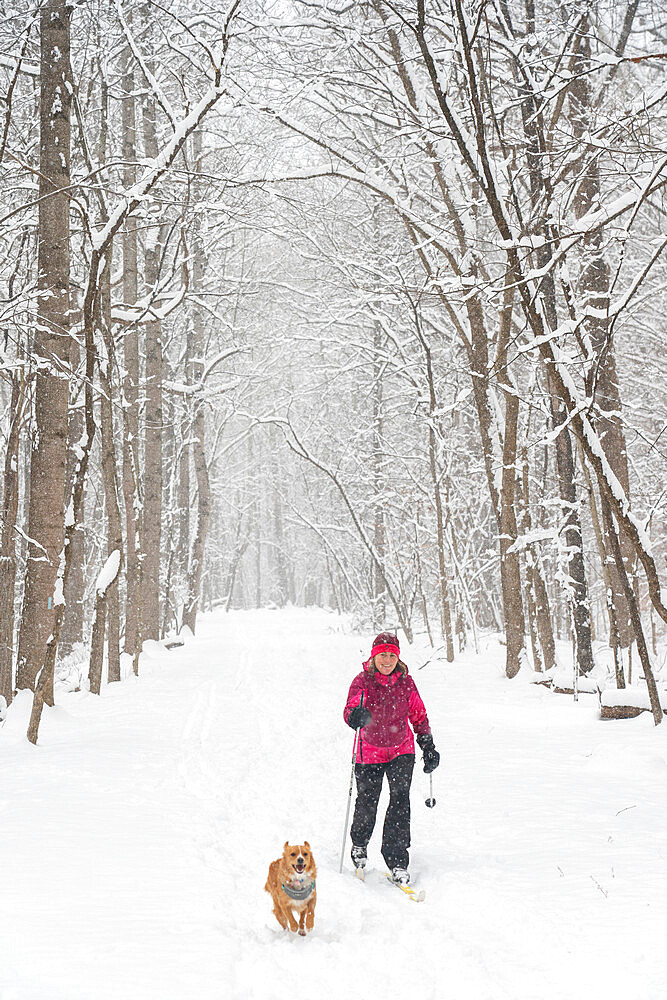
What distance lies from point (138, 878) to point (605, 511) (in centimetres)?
509

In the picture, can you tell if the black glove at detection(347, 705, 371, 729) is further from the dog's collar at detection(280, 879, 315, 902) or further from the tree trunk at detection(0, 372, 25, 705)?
the tree trunk at detection(0, 372, 25, 705)

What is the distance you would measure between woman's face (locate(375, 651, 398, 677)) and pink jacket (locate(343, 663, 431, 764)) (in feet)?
0.21

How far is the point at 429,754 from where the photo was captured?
5.04 meters

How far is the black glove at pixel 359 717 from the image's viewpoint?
4.95m

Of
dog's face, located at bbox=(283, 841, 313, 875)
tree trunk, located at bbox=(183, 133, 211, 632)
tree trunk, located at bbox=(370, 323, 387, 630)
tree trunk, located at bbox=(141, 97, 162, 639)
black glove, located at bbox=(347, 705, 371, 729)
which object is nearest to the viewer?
dog's face, located at bbox=(283, 841, 313, 875)

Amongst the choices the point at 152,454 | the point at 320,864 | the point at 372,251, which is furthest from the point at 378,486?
the point at 320,864

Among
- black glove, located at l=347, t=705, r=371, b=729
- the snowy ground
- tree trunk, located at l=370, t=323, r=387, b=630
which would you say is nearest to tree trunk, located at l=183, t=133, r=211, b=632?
tree trunk, located at l=370, t=323, r=387, b=630

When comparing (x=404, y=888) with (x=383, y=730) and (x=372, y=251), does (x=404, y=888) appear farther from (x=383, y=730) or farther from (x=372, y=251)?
(x=372, y=251)

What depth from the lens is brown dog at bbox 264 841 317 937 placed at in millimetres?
3707

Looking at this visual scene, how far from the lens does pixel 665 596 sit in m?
6.37

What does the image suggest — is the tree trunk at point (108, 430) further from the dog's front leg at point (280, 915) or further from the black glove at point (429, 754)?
the dog's front leg at point (280, 915)

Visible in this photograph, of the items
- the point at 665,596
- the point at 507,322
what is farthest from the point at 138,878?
the point at 507,322

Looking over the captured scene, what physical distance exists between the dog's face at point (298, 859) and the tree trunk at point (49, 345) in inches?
172

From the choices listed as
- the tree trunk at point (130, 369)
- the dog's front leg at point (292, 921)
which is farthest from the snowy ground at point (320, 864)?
the tree trunk at point (130, 369)
